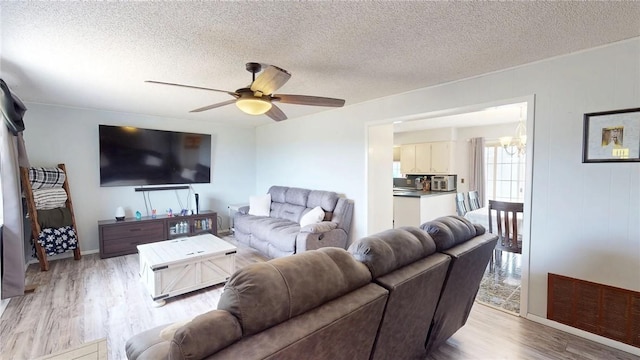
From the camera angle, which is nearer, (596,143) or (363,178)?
(596,143)

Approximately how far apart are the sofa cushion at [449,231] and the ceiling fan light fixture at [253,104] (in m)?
1.58

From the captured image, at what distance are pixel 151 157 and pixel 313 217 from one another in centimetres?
302

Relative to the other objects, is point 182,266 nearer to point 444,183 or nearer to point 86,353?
point 86,353

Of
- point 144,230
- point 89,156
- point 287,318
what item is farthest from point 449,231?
point 89,156

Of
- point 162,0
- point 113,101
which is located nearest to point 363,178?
point 162,0

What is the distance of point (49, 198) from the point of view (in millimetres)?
3832

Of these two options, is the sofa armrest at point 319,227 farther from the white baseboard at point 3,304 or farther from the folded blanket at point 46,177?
the folded blanket at point 46,177

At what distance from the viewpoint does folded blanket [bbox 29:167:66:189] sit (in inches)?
A: 145

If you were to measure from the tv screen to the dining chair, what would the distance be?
4833 mm

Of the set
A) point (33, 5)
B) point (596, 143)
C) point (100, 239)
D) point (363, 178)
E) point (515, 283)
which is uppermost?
point (33, 5)

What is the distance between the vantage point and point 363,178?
401 centimetres

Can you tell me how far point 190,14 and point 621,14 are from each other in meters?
2.56

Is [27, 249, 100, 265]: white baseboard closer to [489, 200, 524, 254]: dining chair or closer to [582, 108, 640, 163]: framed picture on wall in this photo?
[489, 200, 524, 254]: dining chair

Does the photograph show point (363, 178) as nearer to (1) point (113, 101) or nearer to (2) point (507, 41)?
(2) point (507, 41)
